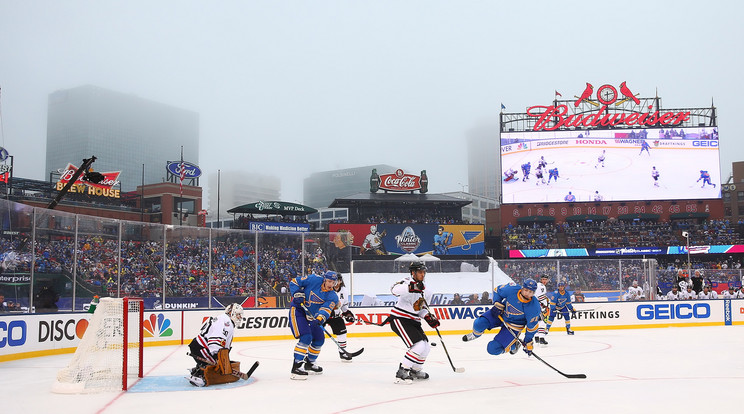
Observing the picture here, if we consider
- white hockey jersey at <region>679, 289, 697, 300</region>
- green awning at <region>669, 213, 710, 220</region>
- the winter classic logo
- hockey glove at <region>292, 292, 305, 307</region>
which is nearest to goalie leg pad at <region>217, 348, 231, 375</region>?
hockey glove at <region>292, 292, 305, 307</region>

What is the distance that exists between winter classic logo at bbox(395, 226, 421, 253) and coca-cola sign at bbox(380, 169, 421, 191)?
6100 millimetres

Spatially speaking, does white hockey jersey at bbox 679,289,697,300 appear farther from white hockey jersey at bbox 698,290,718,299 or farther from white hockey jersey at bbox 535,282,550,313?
white hockey jersey at bbox 535,282,550,313

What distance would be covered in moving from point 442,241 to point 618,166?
46.1ft

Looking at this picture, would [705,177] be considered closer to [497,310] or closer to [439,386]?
[497,310]

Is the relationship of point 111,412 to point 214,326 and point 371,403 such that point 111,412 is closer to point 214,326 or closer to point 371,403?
point 214,326

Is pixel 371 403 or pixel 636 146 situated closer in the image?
pixel 371 403

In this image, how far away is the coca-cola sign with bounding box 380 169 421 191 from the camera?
49.0 meters

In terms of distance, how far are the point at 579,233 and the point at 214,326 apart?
139ft

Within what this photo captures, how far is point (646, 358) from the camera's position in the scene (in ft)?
39.4

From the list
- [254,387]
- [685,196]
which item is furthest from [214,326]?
[685,196]

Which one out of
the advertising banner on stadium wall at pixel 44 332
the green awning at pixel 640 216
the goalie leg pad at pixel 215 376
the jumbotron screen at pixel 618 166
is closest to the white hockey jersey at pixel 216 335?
the goalie leg pad at pixel 215 376

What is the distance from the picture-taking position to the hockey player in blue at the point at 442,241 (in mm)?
43594

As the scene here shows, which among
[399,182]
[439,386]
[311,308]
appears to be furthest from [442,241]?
[439,386]

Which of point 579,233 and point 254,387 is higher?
point 579,233
